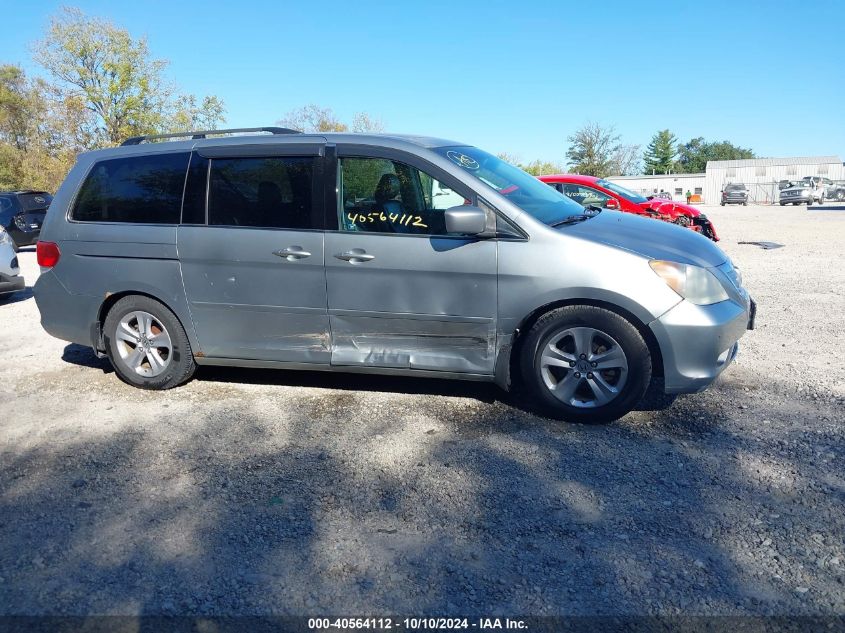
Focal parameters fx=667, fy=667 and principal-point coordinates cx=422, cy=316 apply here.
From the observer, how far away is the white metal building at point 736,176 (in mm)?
67188

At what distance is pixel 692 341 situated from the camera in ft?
13.1

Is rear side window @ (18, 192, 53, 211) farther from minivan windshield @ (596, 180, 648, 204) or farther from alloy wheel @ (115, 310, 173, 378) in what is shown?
minivan windshield @ (596, 180, 648, 204)

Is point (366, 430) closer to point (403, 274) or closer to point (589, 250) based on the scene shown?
point (403, 274)

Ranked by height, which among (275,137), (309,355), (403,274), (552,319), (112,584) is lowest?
(112,584)

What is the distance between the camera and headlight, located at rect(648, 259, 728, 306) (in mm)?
4051

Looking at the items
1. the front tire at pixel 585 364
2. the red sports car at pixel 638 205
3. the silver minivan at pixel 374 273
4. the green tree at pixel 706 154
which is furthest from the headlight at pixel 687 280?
the green tree at pixel 706 154

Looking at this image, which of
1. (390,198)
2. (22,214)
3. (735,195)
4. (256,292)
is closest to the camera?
(390,198)

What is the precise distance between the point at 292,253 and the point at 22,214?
1388 centimetres

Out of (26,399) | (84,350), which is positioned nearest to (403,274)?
(26,399)

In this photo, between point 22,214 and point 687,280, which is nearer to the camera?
point 687,280

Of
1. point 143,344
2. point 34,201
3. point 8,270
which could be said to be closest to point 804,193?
point 34,201

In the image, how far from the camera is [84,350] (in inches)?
261

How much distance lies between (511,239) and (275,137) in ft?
6.28

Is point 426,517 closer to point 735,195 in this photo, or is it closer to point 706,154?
point 735,195
